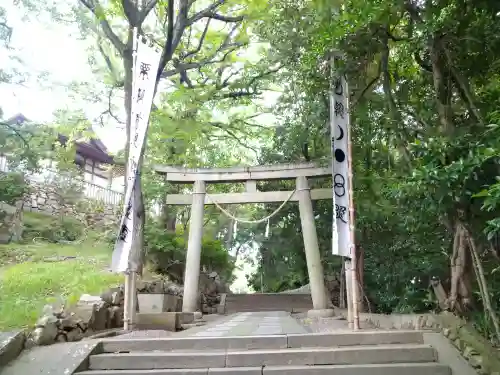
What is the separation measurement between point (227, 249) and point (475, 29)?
15864 millimetres

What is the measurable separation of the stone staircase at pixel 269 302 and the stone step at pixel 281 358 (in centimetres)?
1116

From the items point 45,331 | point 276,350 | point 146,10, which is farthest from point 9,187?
point 276,350

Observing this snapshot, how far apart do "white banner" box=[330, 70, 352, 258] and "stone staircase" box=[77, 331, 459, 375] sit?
5.73 ft

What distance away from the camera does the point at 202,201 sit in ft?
41.2

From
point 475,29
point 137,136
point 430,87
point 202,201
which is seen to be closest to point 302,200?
point 202,201

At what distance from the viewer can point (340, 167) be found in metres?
6.70

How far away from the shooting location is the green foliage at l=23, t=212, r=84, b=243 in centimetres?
1412

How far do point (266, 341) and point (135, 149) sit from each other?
364 centimetres

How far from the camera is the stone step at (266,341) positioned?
15.3 ft

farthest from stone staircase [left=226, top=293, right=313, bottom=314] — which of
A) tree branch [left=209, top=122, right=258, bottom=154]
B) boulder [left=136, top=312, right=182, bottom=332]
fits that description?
boulder [left=136, top=312, right=182, bottom=332]

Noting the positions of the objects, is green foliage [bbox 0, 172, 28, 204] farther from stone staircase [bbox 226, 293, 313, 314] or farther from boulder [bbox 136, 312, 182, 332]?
stone staircase [bbox 226, 293, 313, 314]

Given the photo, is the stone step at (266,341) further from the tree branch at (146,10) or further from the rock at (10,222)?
the rock at (10,222)

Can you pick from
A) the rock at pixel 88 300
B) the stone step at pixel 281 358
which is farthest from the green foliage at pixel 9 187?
the stone step at pixel 281 358

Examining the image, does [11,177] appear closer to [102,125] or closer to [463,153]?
[102,125]
